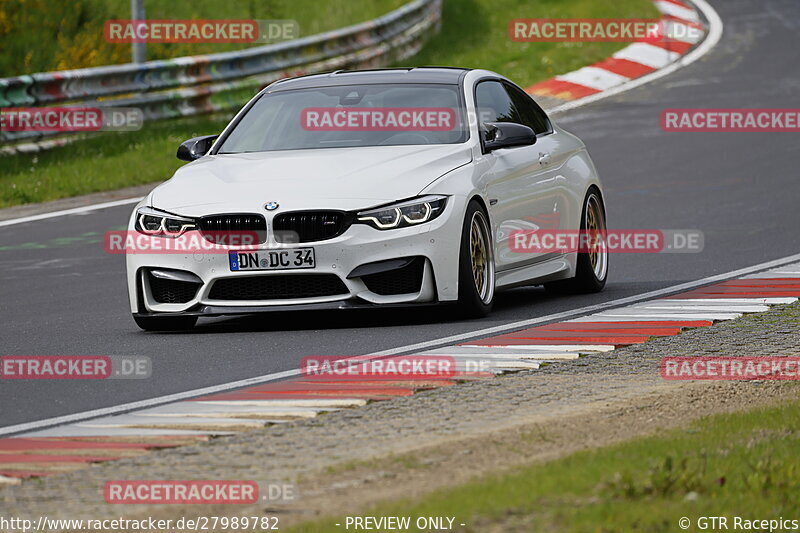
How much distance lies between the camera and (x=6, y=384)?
8688 mm

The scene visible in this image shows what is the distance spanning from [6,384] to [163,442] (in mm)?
2182

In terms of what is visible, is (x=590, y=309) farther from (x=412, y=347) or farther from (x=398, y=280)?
(x=412, y=347)

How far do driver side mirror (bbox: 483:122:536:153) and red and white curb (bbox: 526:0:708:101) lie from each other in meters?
12.9

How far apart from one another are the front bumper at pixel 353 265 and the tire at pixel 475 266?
79mm

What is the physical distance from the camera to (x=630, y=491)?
5.40 metres

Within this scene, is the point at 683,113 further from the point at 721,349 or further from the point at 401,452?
the point at 401,452

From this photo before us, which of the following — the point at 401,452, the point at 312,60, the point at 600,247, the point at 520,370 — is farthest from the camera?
the point at 312,60

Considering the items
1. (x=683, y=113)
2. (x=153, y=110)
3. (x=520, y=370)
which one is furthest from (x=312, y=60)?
(x=520, y=370)

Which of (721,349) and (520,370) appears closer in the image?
(520,370)

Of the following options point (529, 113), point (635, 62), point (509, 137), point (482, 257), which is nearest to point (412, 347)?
point (482, 257)

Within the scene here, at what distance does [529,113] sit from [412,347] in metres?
3.31

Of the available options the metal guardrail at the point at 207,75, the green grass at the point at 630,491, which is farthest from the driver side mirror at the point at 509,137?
the metal guardrail at the point at 207,75

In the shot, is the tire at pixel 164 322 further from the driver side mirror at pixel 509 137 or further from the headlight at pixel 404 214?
the driver side mirror at pixel 509 137

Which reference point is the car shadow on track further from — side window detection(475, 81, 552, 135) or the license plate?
side window detection(475, 81, 552, 135)
